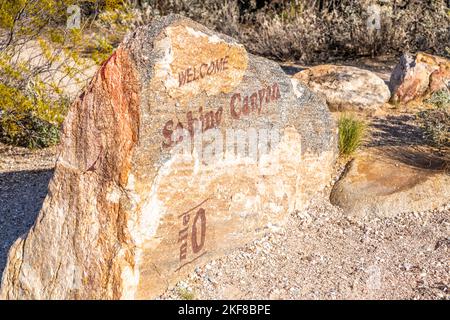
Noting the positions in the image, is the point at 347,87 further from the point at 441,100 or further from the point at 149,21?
the point at 149,21

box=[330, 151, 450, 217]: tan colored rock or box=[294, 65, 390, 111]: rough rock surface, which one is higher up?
box=[294, 65, 390, 111]: rough rock surface

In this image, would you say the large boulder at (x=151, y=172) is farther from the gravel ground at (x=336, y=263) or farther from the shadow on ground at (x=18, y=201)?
the shadow on ground at (x=18, y=201)

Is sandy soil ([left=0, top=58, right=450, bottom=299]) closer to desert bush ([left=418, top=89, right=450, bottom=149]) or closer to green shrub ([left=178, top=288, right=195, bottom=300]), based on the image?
green shrub ([left=178, top=288, right=195, bottom=300])

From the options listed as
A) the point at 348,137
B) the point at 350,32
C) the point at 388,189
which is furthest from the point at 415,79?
the point at 350,32

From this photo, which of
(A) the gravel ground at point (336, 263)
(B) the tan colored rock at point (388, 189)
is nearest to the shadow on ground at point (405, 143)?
(B) the tan colored rock at point (388, 189)

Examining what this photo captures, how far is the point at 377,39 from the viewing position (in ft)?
29.8

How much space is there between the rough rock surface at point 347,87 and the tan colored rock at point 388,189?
1362mm

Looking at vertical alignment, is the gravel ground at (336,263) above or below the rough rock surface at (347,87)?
below

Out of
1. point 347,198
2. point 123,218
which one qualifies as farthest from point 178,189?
point 347,198

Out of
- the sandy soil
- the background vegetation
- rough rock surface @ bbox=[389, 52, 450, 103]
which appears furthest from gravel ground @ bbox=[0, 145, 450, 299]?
rough rock surface @ bbox=[389, 52, 450, 103]

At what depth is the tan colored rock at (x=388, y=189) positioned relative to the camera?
15.9 ft

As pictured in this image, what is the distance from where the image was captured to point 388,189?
16.2ft

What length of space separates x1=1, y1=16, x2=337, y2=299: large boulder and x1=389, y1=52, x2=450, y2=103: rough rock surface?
2.73m

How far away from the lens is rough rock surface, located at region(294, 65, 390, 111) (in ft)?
21.4
